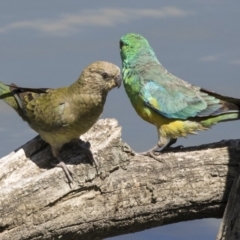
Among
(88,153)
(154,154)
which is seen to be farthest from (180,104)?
(88,153)

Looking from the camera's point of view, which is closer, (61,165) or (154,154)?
(61,165)

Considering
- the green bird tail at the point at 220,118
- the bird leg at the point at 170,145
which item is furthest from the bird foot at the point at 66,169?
the green bird tail at the point at 220,118

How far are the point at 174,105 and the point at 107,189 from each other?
54.4 inches

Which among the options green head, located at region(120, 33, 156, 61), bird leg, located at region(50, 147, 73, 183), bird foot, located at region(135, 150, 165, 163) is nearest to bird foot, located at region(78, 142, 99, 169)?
bird leg, located at region(50, 147, 73, 183)

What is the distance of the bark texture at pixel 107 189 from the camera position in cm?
449

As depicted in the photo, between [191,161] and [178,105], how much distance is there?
2.83ft

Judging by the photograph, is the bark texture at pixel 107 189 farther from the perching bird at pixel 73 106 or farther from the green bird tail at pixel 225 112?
the green bird tail at pixel 225 112

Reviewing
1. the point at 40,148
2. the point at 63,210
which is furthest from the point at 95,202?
the point at 40,148

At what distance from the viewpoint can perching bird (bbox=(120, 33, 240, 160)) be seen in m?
5.80

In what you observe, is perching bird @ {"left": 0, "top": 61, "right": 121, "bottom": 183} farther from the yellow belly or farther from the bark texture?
the yellow belly

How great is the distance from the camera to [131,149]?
5059 millimetres

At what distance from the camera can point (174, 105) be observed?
5.83 meters

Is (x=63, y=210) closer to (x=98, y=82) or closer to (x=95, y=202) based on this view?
(x=95, y=202)

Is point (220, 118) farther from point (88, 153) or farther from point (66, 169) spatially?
point (66, 169)
